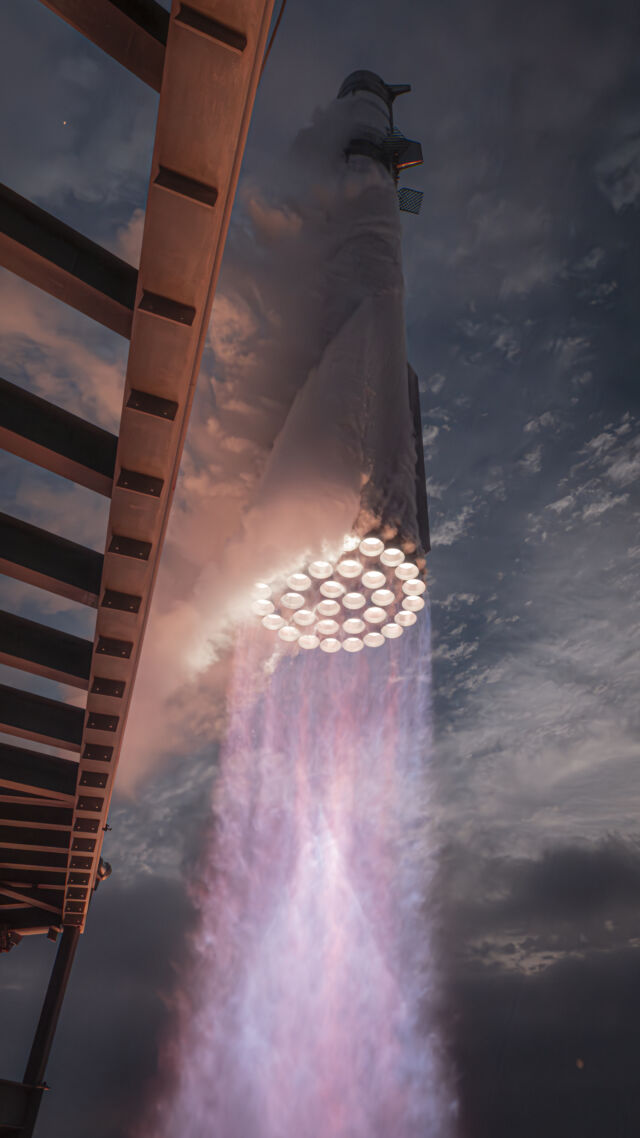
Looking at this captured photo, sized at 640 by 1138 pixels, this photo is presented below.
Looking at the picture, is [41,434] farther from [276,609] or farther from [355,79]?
[355,79]

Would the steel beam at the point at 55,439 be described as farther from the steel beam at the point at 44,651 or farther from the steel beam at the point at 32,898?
the steel beam at the point at 32,898

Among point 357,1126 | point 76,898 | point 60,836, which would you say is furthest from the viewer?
point 357,1126

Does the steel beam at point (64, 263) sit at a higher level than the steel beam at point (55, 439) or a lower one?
higher

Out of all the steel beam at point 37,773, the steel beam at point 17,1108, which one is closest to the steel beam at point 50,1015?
the steel beam at point 17,1108

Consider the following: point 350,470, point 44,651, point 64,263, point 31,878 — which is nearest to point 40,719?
point 44,651

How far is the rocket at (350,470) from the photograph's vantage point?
11742 millimetres

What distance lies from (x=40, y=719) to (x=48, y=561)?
293 centimetres

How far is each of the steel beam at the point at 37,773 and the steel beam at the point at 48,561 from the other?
3.71 meters

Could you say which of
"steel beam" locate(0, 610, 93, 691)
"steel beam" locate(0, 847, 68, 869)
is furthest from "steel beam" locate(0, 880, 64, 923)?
"steel beam" locate(0, 610, 93, 691)

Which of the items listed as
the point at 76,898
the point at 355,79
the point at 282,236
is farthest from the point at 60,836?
the point at 355,79

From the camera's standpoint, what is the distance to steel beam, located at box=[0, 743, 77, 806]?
9.80 m

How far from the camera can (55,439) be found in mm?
6199

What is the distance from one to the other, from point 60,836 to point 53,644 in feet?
17.4

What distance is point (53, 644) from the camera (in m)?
8.37
